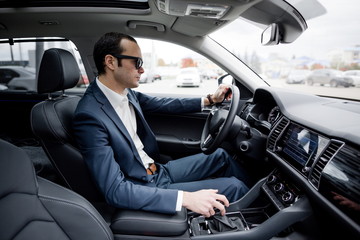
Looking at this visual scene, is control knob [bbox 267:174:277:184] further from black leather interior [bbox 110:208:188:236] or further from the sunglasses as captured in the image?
the sunglasses

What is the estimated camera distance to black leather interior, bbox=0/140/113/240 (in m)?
0.94

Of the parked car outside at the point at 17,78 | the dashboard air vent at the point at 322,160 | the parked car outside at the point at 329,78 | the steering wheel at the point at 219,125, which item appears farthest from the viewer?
the parked car outside at the point at 17,78

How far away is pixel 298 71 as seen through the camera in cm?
269

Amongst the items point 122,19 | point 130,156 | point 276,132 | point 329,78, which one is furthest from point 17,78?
point 329,78

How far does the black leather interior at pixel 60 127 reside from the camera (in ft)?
4.68

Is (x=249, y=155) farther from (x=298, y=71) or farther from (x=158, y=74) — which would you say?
(x=158, y=74)

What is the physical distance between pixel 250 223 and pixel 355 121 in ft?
2.51

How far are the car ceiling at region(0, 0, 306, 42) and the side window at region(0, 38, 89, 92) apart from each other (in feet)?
0.40

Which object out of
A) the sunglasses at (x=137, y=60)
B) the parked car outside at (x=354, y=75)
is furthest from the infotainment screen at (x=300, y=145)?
the sunglasses at (x=137, y=60)

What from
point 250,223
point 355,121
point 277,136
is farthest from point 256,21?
point 250,223

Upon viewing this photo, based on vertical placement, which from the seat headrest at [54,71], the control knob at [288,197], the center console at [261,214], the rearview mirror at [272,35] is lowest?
the center console at [261,214]

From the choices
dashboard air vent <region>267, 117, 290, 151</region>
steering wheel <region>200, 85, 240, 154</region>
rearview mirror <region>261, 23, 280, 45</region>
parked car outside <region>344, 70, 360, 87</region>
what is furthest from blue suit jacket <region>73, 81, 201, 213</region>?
parked car outside <region>344, 70, 360, 87</region>

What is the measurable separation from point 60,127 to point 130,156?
0.40 m

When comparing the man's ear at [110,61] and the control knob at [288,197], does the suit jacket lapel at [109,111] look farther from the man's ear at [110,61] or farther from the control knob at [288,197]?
the control knob at [288,197]
